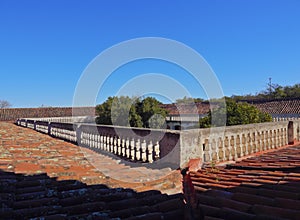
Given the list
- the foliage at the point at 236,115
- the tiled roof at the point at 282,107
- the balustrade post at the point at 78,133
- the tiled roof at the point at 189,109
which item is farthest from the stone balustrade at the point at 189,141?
the tiled roof at the point at 282,107

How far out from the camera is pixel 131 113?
57.9 feet

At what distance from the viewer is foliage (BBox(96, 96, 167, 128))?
1762cm

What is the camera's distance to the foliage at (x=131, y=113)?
17.6m

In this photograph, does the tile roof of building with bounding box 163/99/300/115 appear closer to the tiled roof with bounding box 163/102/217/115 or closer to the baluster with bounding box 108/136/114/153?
the tiled roof with bounding box 163/102/217/115

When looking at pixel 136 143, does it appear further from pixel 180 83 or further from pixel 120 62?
pixel 180 83

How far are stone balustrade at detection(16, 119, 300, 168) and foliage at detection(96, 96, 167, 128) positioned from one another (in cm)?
1012

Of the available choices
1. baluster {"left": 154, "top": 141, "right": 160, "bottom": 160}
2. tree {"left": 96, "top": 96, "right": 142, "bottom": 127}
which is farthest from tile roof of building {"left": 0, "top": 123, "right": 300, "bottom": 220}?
tree {"left": 96, "top": 96, "right": 142, "bottom": 127}

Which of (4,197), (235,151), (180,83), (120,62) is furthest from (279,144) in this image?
(4,197)

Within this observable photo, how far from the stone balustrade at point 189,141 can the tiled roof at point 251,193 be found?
0.62m

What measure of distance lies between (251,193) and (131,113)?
1528 centimetres

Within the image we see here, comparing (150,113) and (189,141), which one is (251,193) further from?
(150,113)

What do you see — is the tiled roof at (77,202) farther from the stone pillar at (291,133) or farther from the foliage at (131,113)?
the foliage at (131,113)

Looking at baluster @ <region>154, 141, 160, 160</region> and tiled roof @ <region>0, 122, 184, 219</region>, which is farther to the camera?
baluster @ <region>154, 141, 160, 160</region>

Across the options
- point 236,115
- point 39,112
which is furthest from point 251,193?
point 39,112
